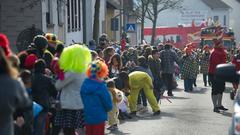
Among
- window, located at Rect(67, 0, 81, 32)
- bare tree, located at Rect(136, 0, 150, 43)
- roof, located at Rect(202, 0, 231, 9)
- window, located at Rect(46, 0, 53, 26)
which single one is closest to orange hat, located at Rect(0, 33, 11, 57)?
window, located at Rect(46, 0, 53, 26)

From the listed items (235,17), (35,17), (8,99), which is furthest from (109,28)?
(235,17)

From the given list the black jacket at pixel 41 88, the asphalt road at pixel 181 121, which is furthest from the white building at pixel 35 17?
the black jacket at pixel 41 88

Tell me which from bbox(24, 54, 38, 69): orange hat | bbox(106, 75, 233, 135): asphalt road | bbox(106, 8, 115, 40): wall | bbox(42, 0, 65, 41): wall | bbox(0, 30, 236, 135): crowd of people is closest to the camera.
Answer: bbox(0, 30, 236, 135): crowd of people

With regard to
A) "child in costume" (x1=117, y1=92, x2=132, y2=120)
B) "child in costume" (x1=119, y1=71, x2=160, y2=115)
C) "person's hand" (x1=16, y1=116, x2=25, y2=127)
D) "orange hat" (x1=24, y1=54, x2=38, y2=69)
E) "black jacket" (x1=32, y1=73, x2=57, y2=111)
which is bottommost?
"child in costume" (x1=117, y1=92, x2=132, y2=120)

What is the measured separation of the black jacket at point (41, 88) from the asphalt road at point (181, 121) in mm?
3266

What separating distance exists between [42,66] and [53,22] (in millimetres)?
17701

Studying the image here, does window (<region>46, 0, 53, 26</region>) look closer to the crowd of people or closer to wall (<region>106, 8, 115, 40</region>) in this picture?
the crowd of people

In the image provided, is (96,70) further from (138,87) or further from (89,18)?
(89,18)

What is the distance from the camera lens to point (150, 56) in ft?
55.1

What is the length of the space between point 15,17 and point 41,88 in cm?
1594

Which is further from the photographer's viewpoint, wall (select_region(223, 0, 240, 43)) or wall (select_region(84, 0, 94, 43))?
wall (select_region(223, 0, 240, 43))

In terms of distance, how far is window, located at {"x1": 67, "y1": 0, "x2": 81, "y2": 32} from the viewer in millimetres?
30798

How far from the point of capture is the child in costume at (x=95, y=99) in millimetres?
8508

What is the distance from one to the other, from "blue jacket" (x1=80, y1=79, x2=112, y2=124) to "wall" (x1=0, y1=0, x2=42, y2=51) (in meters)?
15.5
